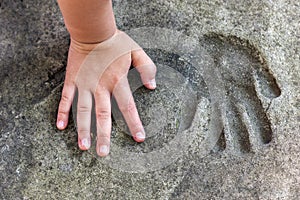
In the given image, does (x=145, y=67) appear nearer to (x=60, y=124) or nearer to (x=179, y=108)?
(x=179, y=108)

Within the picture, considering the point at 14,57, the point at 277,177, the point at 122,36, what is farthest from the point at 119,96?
the point at 277,177

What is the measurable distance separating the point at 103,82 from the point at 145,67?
0.31 ft

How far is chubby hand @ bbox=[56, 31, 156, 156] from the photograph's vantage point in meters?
0.99

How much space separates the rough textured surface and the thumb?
25mm

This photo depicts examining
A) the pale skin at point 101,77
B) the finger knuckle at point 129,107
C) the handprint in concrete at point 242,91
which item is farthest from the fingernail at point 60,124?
the handprint in concrete at point 242,91

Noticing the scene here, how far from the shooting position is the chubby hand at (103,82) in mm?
989

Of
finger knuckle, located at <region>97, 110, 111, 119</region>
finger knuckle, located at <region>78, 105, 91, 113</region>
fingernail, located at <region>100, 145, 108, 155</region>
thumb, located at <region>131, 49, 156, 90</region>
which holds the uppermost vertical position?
thumb, located at <region>131, 49, 156, 90</region>

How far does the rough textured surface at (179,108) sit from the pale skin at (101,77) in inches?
1.0

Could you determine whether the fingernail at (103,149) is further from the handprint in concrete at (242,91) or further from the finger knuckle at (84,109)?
the handprint in concrete at (242,91)

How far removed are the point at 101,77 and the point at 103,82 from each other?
12mm

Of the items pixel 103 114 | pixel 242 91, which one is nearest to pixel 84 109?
pixel 103 114

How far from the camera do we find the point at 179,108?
1035mm

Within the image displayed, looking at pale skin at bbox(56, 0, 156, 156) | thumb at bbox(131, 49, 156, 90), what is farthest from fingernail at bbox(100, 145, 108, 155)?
thumb at bbox(131, 49, 156, 90)

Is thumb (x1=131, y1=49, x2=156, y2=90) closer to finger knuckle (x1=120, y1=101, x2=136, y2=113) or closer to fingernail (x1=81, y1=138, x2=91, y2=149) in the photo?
finger knuckle (x1=120, y1=101, x2=136, y2=113)
